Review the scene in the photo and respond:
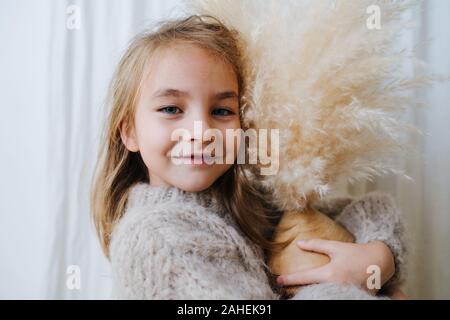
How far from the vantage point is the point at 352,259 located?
2.43ft

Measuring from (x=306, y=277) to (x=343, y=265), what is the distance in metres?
0.06

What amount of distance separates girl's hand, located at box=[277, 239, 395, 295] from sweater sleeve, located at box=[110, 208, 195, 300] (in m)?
0.21

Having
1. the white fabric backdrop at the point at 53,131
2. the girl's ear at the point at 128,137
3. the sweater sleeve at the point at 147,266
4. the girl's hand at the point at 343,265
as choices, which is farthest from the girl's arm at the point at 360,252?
the white fabric backdrop at the point at 53,131

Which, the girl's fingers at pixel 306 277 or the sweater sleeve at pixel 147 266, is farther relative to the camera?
the girl's fingers at pixel 306 277

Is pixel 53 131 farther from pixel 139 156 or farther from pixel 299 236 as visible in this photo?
pixel 299 236

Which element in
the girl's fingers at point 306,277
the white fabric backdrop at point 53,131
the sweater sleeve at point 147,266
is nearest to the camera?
the sweater sleeve at point 147,266

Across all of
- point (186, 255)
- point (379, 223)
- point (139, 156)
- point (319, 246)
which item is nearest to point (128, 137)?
point (139, 156)

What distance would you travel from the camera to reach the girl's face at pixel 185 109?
720mm

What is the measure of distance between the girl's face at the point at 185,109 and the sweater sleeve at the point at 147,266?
0.41 feet

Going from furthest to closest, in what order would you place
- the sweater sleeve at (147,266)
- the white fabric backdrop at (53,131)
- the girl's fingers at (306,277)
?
the white fabric backdrop at (53,131)
the girl's fingers at (306,277)
the sweater sleeve at (147,266)

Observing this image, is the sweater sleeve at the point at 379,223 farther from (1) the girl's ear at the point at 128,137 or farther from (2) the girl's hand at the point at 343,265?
(1) the girl's ear at the point at 128,137

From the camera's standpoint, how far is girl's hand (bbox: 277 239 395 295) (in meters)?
0.72

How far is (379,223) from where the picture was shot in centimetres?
84
